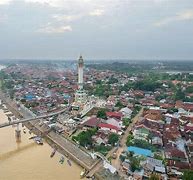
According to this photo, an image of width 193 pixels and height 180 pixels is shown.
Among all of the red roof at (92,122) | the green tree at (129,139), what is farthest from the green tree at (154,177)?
the red roof at (92,122)

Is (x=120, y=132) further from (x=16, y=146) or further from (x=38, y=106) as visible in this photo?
(x=38, y=106)

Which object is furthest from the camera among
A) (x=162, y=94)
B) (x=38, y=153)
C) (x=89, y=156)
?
(x=162, y=94)

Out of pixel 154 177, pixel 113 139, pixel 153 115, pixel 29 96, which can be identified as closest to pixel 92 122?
pixel 113 139

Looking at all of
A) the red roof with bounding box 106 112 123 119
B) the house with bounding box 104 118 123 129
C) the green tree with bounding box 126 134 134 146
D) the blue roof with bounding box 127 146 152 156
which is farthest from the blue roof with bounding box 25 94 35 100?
the blue roof with bounding box 127 146 152 156

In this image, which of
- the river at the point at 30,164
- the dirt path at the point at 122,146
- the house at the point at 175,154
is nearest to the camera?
the river at the point at 30,164

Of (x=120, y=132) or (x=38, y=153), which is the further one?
(x=120, y=132)

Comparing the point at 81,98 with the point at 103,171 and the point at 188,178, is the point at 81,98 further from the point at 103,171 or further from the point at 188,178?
the point at 188,178

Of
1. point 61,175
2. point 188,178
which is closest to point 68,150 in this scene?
point 61,175

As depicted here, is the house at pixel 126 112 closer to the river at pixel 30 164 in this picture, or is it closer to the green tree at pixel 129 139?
the green tree at pixel 129 139

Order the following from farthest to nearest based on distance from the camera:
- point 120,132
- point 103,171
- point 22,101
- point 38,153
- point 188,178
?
1. point 22,101
2. point 120,132
3. point 38,153
4. point 103,171
5. point 188,178
